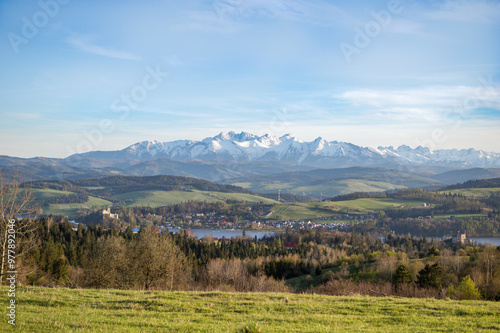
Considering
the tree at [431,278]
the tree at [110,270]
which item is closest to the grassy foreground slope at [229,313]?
the tree at [110,270]

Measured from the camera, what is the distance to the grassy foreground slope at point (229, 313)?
10.7 metres

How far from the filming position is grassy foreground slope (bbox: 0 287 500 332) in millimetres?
10719

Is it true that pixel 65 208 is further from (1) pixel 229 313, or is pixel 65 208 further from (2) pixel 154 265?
(1) pixel 229 313

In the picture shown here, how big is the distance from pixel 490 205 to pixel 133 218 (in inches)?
6565

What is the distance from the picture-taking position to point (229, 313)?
1269 cm

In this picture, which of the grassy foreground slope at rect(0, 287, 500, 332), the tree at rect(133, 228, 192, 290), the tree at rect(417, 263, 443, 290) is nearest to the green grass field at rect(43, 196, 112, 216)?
the tree at rect(133, 228, 192, 290)

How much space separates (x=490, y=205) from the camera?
18062 cm

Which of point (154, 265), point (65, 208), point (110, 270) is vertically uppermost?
point (154, 265)

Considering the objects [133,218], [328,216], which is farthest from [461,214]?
[133,218]

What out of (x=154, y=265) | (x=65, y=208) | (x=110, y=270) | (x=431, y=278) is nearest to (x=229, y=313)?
(x=154, y=265)

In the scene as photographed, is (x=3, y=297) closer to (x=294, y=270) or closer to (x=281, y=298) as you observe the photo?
(x=281, y=298)

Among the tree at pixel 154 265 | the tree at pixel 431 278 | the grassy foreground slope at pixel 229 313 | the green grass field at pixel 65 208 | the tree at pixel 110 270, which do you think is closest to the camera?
the grassy foreground slope at pixel 229 313

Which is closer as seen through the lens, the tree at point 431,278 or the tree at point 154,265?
the tree at point 154,265

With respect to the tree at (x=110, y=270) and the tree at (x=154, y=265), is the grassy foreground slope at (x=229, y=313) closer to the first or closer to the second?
the tree at (x=110, y=270)
